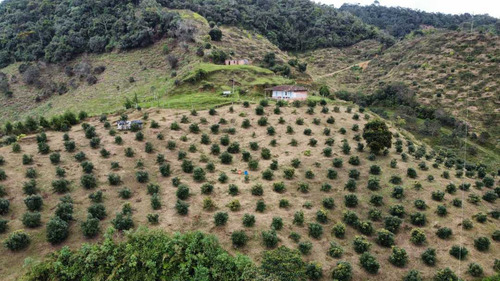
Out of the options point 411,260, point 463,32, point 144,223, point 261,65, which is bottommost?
point 411,260

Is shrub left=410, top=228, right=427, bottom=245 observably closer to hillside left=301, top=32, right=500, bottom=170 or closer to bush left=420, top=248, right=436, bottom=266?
bush left=420, top=248, right=436, bottom=266

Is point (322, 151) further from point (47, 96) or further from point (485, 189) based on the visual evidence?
point (47, 96)

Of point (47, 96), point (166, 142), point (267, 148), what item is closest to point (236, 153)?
point (267, 148)

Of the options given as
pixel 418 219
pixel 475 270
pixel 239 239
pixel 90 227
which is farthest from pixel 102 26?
pixel 475 270

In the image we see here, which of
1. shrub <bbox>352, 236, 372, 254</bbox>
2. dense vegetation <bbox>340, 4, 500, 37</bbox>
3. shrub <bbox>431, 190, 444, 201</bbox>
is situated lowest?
shrub <bbox>352, 236, 372, 254</bbox>

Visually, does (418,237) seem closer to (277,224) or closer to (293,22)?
(277,224)

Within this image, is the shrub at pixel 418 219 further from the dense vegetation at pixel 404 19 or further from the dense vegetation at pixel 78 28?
the dense vegetation at pixel 404 19

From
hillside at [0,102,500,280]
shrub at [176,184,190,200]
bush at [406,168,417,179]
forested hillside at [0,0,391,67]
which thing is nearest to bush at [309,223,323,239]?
hillside at [0,102,500,280]
